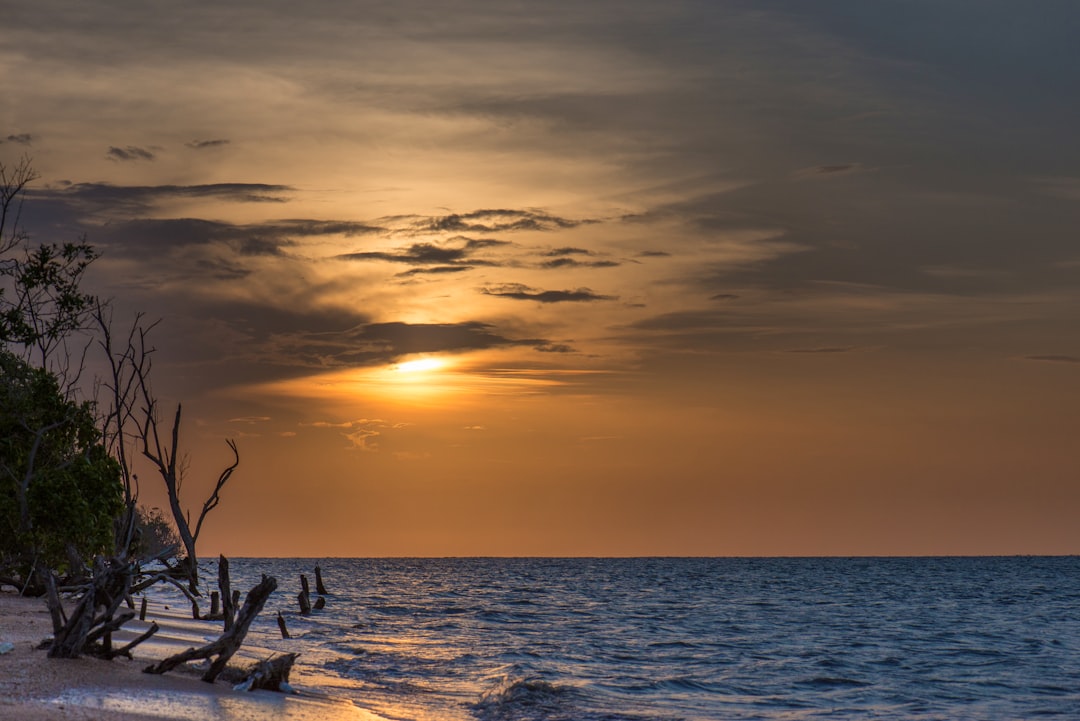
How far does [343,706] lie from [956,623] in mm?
52115

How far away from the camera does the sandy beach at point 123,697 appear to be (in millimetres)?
18250

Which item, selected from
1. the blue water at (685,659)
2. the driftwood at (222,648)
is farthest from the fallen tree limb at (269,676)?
the blue water at (685,659)

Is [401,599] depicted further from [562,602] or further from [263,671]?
[263,671]

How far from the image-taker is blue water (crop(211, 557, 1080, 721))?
30234 millimetres

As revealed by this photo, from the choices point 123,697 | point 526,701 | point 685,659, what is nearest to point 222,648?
point 123,697

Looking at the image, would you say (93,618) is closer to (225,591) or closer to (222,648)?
(222,648)

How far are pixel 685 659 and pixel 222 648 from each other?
23.6 m

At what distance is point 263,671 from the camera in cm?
2488

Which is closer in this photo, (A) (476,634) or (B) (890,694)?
(B) (890,694)

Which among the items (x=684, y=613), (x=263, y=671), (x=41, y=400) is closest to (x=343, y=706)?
(x=263, y=671)

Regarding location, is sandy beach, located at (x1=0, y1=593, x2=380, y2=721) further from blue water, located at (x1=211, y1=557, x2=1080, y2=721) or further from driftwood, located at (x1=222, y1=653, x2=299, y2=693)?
blue water, located at (x1=211, y1=557, x2=1080, y2=721)

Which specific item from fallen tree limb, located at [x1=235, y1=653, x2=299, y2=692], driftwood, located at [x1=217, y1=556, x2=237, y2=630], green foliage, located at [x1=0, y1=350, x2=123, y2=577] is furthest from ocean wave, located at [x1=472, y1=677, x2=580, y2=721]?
green foliage, located at [x1=0, y1=350, x2=123, y2=577]

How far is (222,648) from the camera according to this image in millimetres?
24000

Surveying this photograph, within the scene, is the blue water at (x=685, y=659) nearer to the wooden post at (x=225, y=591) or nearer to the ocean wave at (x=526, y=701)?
the ocean wave at (x=526, y=701)
